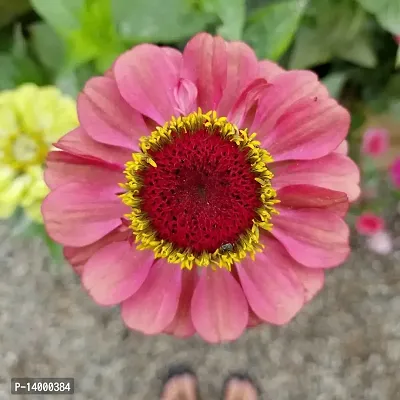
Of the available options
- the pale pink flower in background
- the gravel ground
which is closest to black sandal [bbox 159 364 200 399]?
the gravel ground

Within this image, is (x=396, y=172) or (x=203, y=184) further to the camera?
(x=396, y=172)

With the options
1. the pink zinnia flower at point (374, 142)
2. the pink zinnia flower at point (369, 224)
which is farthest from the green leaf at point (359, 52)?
the pink zinnia flower at point (369, 224)

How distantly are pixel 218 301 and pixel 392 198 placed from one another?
0.69 meters

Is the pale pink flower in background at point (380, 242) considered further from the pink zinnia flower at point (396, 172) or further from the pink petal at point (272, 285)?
the pink petal at point (272, 285)

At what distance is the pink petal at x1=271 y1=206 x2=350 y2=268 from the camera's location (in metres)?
0.47

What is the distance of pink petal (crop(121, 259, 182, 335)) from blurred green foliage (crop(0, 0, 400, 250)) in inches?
11.0

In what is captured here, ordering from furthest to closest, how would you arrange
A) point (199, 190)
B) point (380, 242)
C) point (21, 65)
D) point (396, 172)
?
point (380, 242) < point (396, 172) < point (21, 65) < point (199, 190)

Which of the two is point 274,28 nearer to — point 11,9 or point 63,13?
point 63,13

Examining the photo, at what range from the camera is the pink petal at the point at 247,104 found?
1.43 ft

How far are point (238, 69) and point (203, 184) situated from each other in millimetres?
103

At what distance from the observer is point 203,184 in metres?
0.46

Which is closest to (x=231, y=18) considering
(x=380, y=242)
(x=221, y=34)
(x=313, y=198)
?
(x=221, y=34)

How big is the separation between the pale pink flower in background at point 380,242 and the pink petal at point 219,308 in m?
0.65

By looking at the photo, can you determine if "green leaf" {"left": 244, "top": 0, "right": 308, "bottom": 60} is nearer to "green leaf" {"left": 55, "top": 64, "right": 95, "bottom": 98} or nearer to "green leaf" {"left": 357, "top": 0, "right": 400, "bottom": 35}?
"green leaf" {"left": 357, "top": 0, "right": 400, "bottom": 35}
